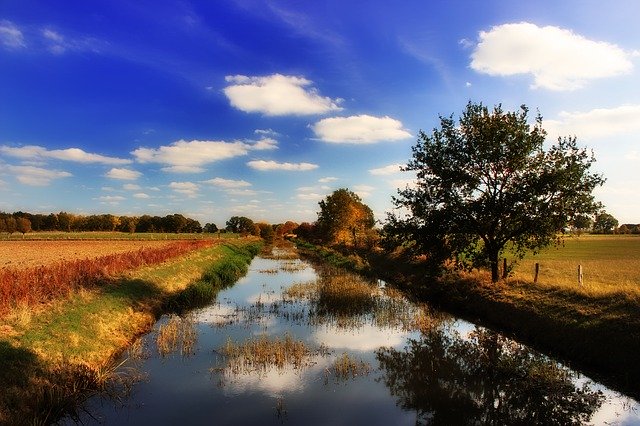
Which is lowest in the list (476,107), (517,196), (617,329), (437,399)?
(437,399)

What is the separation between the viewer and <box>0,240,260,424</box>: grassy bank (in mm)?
11125

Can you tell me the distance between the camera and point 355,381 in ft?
47.6

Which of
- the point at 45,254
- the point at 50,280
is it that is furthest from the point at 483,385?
the point at 45,254

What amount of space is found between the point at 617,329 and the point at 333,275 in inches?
1200

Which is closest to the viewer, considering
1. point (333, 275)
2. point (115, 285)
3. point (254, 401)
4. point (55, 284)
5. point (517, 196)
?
point (254, 401)

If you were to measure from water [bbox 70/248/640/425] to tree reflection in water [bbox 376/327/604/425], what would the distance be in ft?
0.11

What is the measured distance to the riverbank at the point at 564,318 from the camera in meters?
15.4

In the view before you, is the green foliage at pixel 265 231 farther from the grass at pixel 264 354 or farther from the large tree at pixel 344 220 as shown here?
the grass at pixel 264 354

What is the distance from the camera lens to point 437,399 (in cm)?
1325

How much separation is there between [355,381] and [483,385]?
13.9 ft

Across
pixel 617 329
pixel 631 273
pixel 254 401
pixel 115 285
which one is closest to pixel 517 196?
pixel 617 329

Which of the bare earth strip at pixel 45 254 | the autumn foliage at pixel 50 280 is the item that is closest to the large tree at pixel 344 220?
the bare earth strip at pixel 45 254

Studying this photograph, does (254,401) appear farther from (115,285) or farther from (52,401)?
(115,285)

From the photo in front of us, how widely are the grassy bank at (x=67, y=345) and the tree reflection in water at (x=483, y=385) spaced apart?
9.41 meters
